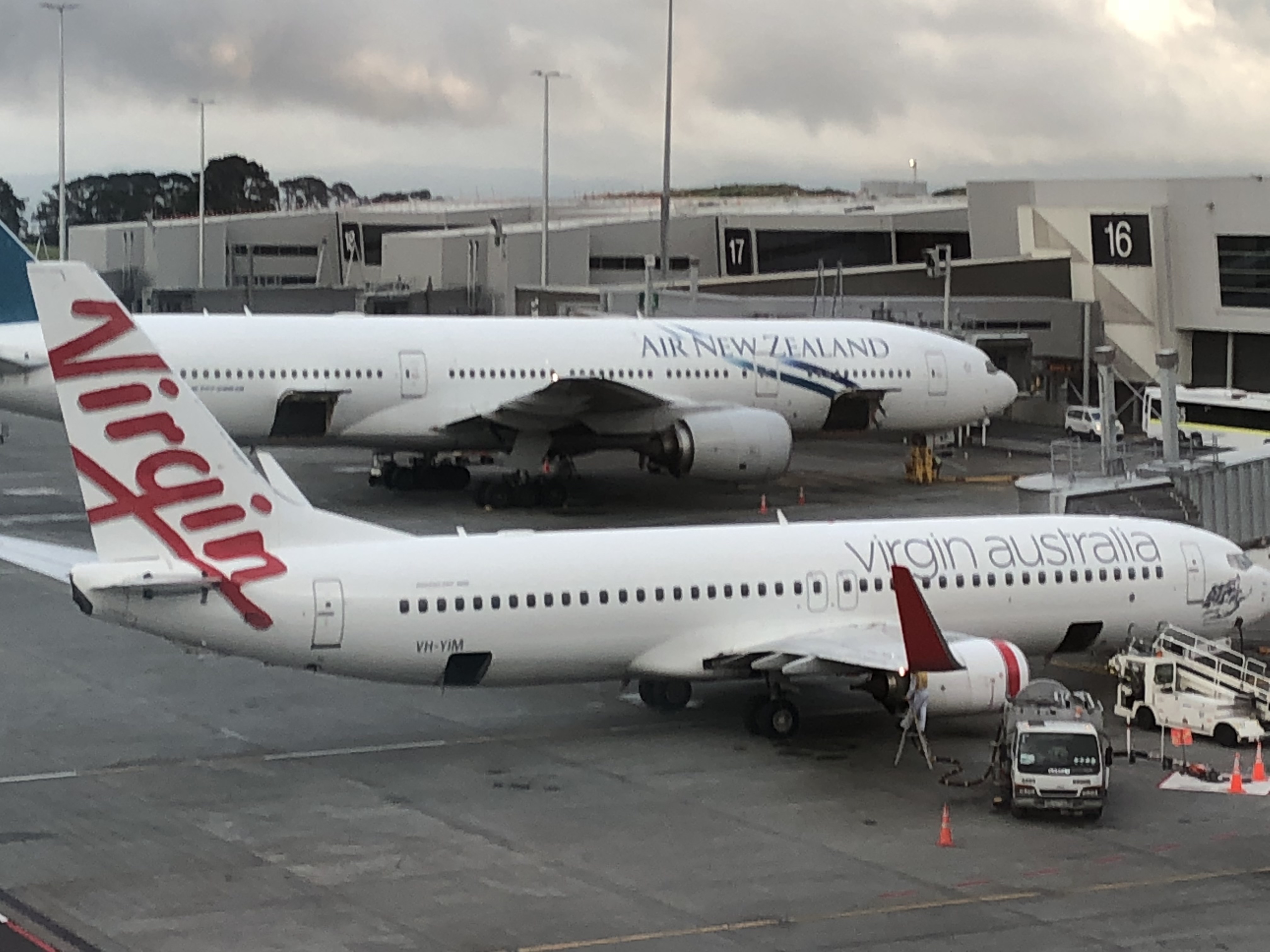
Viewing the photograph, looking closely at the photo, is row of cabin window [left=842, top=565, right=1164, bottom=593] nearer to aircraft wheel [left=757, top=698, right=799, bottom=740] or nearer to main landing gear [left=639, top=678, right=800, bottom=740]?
main landing gear [left=639, top=678, right=800, bottom=740]

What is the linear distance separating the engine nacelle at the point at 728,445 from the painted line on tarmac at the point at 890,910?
30.6 metres

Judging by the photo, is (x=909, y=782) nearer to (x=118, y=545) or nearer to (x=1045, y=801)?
(x=1045, y=801)

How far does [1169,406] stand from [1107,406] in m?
2.19

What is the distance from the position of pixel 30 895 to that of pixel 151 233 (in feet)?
351

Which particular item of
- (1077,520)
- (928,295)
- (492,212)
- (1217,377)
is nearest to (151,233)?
(492,212)

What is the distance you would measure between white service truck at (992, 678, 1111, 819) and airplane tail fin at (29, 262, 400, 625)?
433 inches

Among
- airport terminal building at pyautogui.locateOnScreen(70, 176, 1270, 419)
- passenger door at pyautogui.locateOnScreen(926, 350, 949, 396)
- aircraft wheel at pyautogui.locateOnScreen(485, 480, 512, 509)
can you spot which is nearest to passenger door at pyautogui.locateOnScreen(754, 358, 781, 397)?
passenger door at pyautogui.locateOnScreen(926, 350, 949, 396)

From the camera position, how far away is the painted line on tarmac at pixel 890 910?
22.5 metres

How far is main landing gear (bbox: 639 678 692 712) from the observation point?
33938mm

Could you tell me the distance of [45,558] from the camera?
29.6 metres

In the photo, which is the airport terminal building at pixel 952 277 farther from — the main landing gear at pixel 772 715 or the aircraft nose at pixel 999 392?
the main landing gear at pixel 772 715

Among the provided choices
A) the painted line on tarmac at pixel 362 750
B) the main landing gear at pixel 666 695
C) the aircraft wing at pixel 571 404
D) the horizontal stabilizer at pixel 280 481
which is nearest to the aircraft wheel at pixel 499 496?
the aircraft wing at pixel 571 404

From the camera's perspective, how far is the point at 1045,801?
27625 mm

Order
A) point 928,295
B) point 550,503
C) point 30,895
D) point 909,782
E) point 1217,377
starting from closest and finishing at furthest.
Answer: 1. point 30,895
2. point 909,782
3. point 550,503
4. point 1217,377
5. point 928,295
